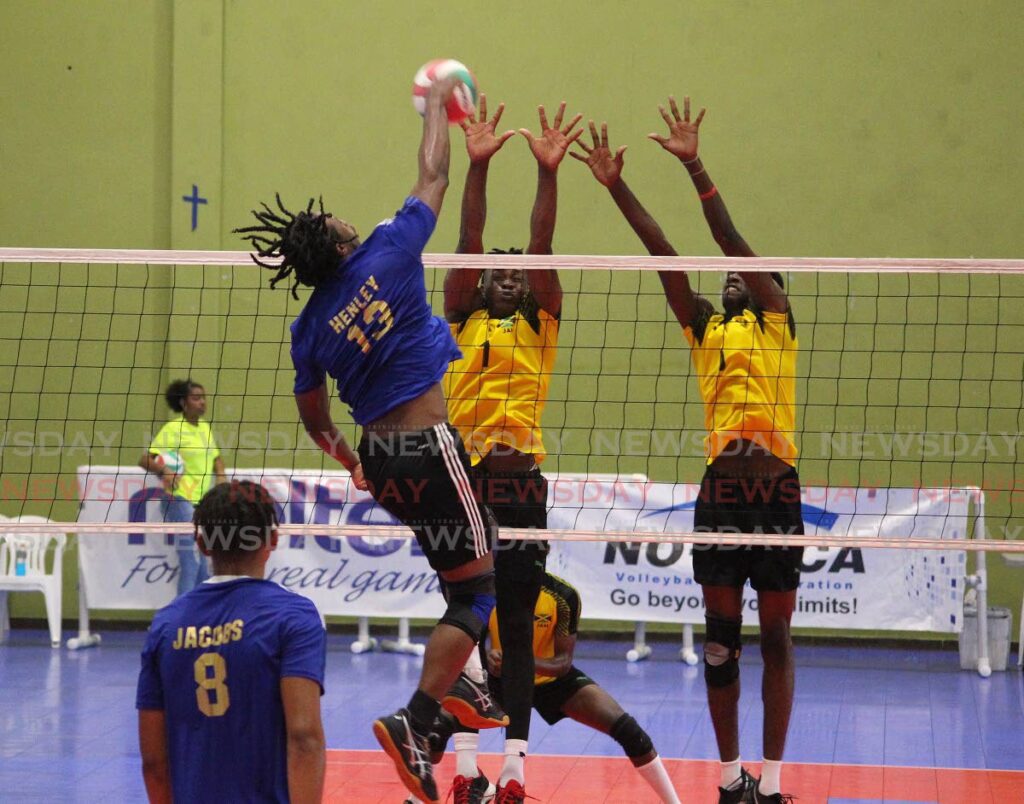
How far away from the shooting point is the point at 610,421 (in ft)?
41.7

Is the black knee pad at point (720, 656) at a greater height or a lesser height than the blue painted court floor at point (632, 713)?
greater

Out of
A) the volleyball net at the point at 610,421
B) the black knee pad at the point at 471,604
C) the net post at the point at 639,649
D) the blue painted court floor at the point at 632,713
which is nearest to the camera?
the black knee pad at the point at 471,604

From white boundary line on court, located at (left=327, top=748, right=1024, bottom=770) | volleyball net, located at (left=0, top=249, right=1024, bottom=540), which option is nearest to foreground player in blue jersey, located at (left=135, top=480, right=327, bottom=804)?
white boundary line on court, located at (left=327, top=748, right=1024, bottom=770)

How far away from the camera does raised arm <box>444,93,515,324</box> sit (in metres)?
6.48

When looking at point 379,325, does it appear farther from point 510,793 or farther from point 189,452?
point 189,452

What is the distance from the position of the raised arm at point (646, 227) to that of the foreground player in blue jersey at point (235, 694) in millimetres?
3453

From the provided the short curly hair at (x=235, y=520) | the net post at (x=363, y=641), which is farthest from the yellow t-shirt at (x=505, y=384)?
the net post at (x=363, y=641)

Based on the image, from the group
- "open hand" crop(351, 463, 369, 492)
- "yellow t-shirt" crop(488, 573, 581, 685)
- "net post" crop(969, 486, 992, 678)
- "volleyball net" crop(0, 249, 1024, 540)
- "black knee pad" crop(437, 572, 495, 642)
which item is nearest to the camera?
"black knee pad" crop(437, 572, 495, 642)

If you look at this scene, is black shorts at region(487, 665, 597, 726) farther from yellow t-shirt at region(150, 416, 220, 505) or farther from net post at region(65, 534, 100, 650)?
net post at region(65, 534, 100, 650)

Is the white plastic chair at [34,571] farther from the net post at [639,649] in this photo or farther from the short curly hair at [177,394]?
the net post at [639,649]

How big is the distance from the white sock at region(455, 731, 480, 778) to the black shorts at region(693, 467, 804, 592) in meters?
1.46

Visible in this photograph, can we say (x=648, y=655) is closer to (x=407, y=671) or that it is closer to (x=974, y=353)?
(x=407, y=671)

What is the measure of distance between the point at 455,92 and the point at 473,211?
105 cm

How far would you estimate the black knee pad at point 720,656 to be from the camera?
6.55 m
